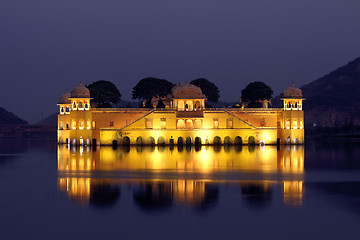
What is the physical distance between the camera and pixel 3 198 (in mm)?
23500

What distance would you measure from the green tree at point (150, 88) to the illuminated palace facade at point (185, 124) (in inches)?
410

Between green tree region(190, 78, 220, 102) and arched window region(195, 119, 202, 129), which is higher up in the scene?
green tree region(190, 78, 220, 102)

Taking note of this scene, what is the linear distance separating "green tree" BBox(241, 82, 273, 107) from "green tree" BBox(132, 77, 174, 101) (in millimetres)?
10468

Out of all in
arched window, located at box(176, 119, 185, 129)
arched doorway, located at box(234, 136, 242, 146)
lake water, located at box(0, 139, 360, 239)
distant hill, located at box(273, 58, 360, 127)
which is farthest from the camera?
distant hill, located at box(273, 58, 360, 127)

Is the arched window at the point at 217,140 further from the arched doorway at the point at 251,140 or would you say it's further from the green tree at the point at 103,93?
the green tree at the point at 103,93

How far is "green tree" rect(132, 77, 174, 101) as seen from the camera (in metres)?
81.2

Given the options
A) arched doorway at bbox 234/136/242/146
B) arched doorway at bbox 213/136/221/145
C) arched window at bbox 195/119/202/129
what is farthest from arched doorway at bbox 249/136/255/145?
arched window at bbox 195/119/202/129

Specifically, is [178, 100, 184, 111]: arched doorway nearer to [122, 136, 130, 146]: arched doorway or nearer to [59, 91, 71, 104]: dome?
[122, 136, 130, 146]: arched doorway

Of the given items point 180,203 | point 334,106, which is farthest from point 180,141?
point 334,106

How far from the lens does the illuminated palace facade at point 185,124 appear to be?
67875 mm

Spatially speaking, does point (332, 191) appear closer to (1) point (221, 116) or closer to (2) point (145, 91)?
(1) point (221, 116)

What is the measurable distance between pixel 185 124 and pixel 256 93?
1259cm

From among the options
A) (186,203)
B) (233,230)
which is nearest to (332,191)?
(186,203)

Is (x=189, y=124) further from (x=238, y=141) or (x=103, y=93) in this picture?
(x=103, y=93)
